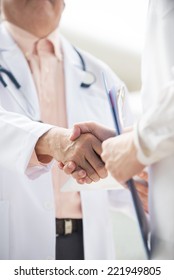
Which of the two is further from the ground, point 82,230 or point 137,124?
point 137,124

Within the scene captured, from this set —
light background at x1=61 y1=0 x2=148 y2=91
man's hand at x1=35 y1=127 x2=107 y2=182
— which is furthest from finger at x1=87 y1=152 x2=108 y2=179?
light background at x1=61 y1=0 x2=148 y2=91

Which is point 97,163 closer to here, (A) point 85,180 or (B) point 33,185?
(A) point 85,180

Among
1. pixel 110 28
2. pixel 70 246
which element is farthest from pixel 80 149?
pixel 110 28

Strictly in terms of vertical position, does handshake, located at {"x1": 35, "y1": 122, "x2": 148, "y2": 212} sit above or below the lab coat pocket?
above

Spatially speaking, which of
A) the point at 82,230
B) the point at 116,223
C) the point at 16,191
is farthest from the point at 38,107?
the point at 116,223

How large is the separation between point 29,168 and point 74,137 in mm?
128

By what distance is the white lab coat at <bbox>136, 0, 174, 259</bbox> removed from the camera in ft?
1.82

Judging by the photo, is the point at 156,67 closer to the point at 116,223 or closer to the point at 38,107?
the point at 38,107

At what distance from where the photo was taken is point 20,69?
1.13 meters

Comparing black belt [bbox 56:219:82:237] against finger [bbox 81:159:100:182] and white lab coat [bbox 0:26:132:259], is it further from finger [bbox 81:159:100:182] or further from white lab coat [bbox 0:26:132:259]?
finger [bbox 81:159:100:182]

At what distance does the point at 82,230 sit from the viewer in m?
1.11

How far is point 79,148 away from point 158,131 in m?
0.30

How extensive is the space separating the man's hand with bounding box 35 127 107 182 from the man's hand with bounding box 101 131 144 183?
0.21 meters
